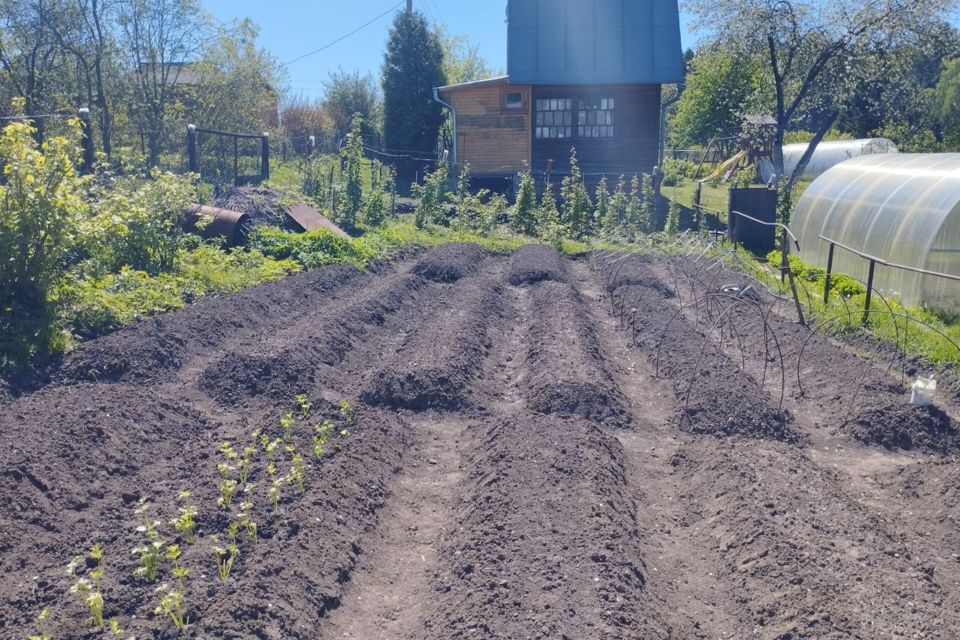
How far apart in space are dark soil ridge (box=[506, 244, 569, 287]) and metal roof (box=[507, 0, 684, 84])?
9446mm

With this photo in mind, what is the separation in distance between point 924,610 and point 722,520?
1451 millimetres

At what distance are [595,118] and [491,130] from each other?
3.14 m

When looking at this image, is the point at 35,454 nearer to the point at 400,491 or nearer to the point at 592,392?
the point at 400,491

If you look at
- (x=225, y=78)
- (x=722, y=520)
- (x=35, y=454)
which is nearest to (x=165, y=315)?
(x=35, y=454)

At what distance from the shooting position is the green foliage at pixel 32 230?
7.95 metres

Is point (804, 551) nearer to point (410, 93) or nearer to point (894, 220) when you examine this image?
point (894, 220)

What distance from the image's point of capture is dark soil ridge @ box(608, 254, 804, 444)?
277 inches

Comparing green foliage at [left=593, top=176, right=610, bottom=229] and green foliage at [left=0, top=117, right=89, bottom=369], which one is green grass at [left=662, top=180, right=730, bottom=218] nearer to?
green foliage at [left=593, top=176, right=610, bottom=229]

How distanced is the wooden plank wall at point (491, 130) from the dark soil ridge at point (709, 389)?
14.5 meters

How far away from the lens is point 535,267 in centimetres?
1369

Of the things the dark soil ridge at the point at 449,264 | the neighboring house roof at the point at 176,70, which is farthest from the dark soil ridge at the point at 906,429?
the neighboring house roof at the point at 176,70

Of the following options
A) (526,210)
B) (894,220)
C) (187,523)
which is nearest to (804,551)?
(187,523)

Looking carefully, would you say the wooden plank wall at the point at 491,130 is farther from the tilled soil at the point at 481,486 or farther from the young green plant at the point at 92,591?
the young green plant at the point at 92,591

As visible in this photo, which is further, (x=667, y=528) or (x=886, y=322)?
(x=886, y=322)
